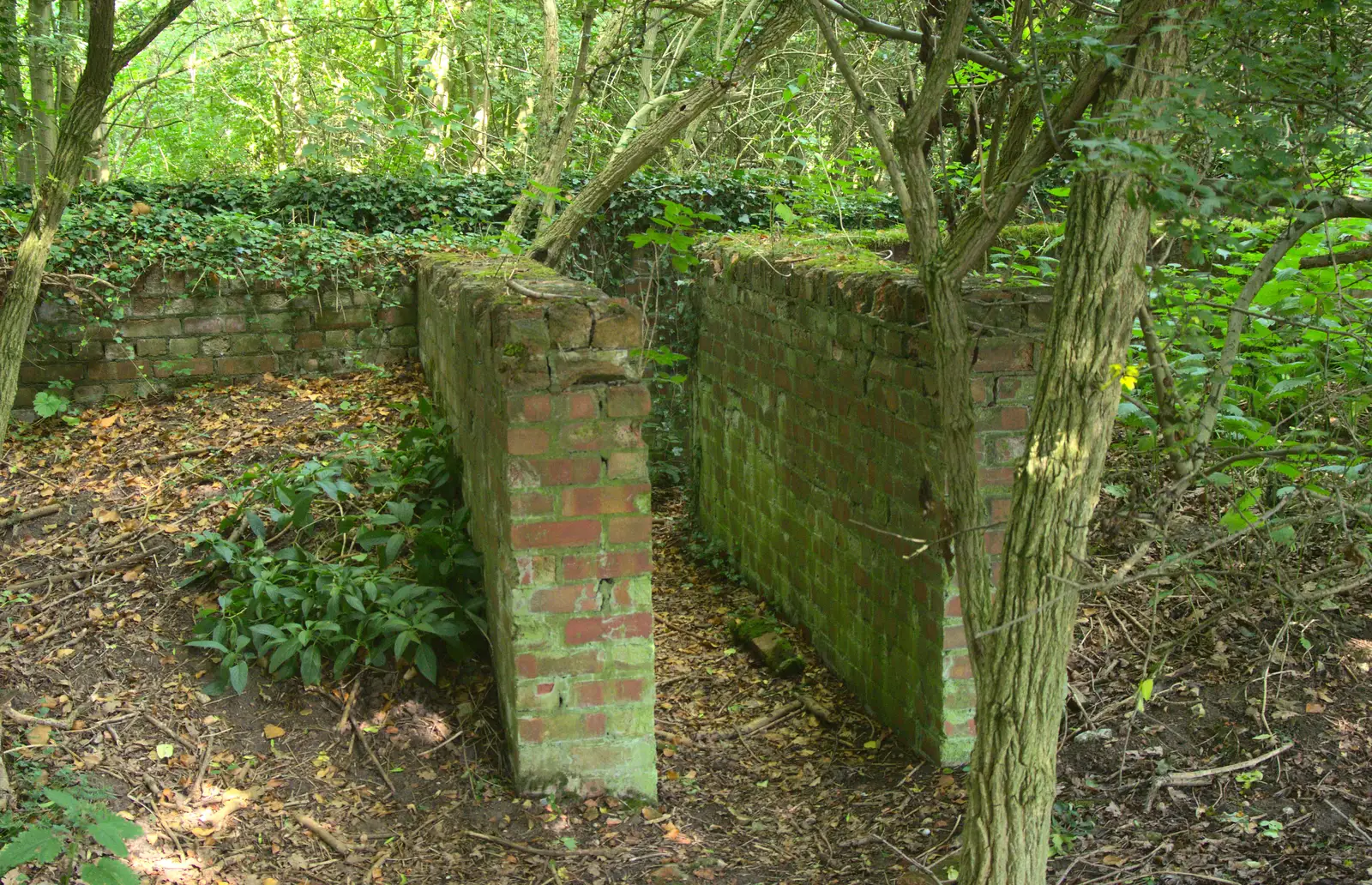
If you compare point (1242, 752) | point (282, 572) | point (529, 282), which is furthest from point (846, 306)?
point (282, 572)

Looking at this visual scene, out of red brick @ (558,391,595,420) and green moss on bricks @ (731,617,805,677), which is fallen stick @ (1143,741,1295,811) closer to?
green moss on bricks @ (731,617,805,677)

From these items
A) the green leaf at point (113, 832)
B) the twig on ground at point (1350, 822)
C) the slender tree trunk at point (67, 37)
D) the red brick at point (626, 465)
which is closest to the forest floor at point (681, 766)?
the twig on ground at point (1350, 822)

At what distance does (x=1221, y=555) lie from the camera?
387cm

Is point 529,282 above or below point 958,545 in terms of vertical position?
above

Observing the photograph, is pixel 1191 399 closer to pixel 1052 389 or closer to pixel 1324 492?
pixel 1324 492

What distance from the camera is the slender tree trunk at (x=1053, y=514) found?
2377mm

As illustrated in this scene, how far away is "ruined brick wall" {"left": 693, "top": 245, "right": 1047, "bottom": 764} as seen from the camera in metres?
3.56

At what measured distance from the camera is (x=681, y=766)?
13.2 feet

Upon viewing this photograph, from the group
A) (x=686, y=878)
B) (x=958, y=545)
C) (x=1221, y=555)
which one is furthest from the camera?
(x=1221, y=555)

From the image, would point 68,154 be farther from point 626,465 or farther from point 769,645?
point 769,645

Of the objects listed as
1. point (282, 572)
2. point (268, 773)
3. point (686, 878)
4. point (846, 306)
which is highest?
point (846, 306)

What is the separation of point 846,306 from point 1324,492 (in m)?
1.81

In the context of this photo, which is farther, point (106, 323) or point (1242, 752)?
point (106, 323)

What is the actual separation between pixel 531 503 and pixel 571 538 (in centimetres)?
18
